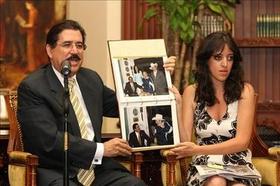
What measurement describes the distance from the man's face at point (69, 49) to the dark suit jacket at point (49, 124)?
0.32 feet

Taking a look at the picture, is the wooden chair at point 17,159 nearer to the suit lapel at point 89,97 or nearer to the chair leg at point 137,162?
the suit lapel at point 89,97

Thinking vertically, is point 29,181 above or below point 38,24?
below

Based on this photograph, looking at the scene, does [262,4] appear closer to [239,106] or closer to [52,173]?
[239,106]

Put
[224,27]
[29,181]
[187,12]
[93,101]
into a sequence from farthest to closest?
[224,27] → [187,12] → [93,101] → [29,181]

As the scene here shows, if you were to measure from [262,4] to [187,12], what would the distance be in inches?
44.7

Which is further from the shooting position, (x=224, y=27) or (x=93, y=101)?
(x=224, y=27)

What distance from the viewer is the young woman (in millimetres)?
3941

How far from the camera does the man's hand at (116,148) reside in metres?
3.75

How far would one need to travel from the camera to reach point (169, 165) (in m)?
3.91

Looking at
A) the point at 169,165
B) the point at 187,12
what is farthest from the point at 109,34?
the point at 169,165

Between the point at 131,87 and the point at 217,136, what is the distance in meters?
0.64

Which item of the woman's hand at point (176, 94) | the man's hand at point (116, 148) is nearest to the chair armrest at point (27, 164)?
the man's hand at point (116, 148)

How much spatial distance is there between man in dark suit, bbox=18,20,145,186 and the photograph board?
0.49 feet

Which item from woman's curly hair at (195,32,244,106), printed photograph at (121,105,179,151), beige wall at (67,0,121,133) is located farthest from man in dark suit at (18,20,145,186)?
beige wall at (67,0,121,133)
